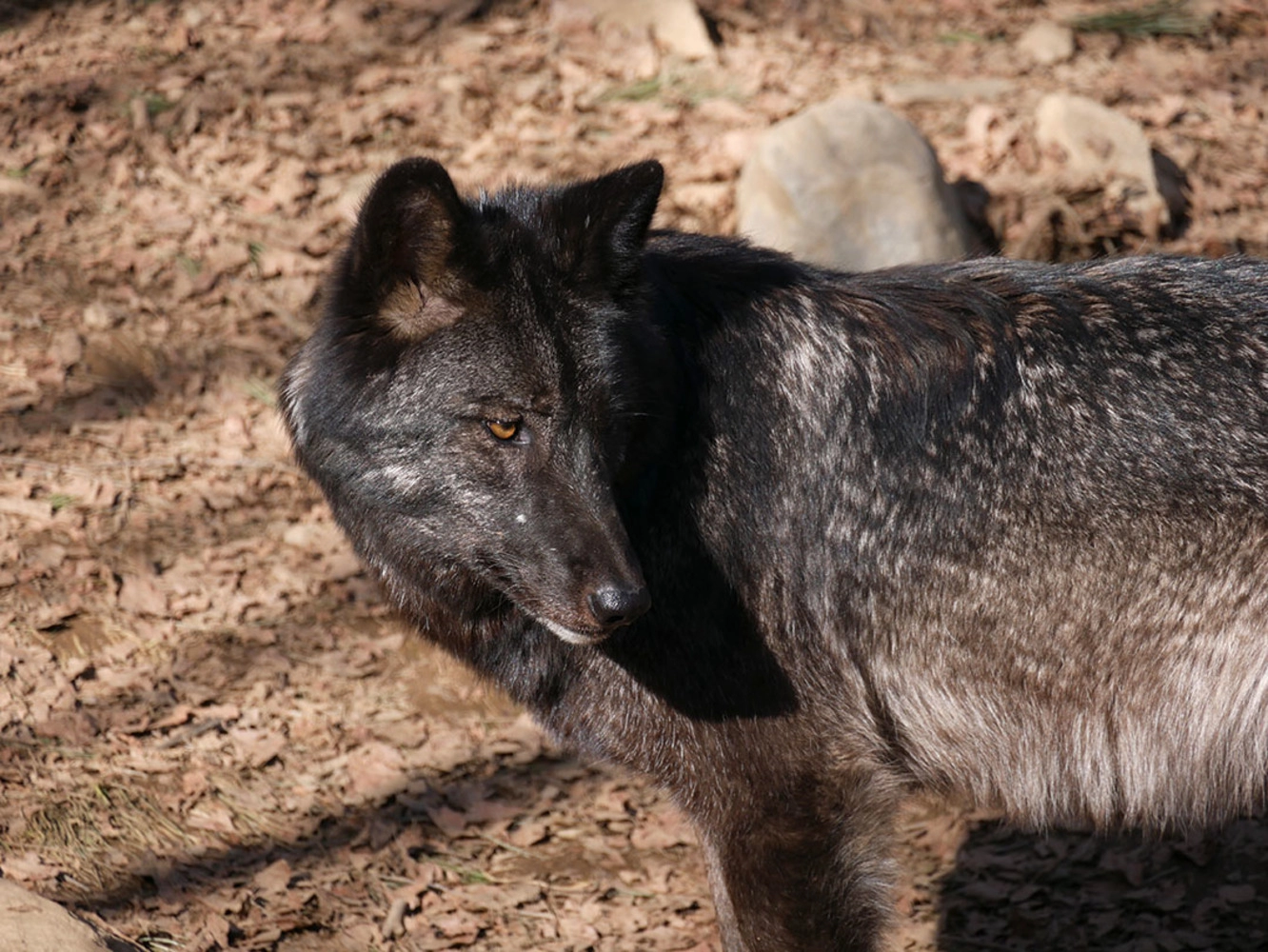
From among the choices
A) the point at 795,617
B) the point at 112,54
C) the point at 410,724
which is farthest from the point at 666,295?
the point at 112,54

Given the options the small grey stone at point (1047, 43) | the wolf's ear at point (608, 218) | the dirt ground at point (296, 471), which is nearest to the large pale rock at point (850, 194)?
the dirt ground at point (296, 471)

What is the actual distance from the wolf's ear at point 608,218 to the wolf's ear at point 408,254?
295 mm

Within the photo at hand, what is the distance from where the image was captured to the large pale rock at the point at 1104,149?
25.6 feet

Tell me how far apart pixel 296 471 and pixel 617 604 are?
3721 millimetres

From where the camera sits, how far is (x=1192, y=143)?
27.7 feet

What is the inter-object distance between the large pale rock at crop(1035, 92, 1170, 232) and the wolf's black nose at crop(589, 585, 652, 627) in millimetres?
5575

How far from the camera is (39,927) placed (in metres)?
3.73

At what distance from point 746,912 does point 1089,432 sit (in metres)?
1.80

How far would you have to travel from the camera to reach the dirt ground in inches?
202

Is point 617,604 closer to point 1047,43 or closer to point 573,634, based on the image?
point 573,634

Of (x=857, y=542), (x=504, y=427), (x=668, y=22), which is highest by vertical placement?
(x=504, y=427)

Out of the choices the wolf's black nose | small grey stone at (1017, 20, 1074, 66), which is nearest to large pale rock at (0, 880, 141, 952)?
the wolf's black nose

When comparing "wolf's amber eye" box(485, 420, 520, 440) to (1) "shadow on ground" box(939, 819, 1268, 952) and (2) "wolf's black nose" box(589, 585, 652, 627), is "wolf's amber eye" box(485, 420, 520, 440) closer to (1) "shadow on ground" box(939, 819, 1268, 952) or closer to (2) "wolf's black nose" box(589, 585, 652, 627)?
(2) "wolf's black nose" box(589, 585, 652, 627)

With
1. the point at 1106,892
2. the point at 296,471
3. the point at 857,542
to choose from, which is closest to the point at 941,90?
the point at 296,471
